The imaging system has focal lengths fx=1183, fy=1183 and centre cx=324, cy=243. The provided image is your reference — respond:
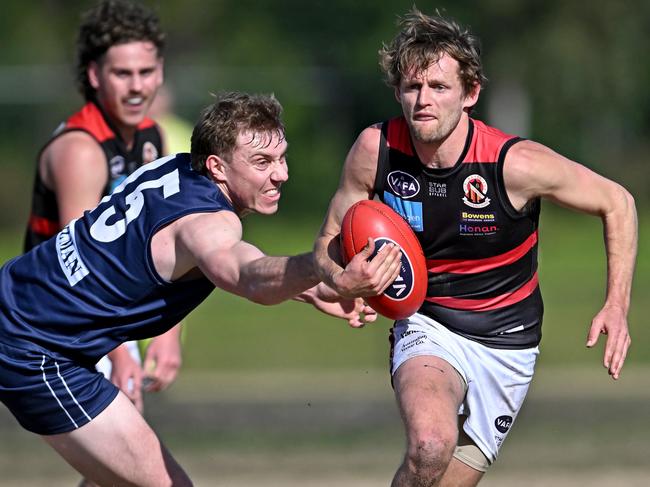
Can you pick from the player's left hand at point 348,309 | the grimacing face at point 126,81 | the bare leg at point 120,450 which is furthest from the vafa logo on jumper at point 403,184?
the grimacing face at point 126,81

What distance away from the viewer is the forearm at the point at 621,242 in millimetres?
5488

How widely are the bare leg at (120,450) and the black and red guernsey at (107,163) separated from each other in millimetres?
1593

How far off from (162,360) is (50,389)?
1.60 metres

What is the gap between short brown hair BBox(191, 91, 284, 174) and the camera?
4.86 metres

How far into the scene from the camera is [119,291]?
4.81m

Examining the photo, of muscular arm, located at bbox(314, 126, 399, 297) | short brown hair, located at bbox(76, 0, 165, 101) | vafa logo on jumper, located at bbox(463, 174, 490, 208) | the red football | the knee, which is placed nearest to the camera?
muscular arm, located at bbox(314, 126, 399, 297)

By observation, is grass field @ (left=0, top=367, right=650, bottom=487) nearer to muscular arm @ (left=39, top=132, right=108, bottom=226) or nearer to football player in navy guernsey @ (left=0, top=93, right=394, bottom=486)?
muscular arm @ (left=39, top=132, right=108, bottom=226)

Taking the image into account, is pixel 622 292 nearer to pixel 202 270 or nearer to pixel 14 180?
pixel 202 270

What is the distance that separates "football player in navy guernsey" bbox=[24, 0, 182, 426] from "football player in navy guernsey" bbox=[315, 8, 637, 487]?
141 cm

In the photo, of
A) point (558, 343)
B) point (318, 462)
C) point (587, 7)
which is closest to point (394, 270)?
point (318, 462)

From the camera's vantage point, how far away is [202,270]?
4559 mm

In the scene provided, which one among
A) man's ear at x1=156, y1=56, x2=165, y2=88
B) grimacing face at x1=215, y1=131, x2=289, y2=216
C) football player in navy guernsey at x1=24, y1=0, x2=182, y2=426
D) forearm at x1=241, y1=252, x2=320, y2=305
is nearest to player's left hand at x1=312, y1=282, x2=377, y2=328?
grimacing face at x1=215, y1=131, x2=289, y2=216

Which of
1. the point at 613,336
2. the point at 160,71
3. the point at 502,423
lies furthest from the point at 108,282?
the point at 160,71

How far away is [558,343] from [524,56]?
18.4 metres
